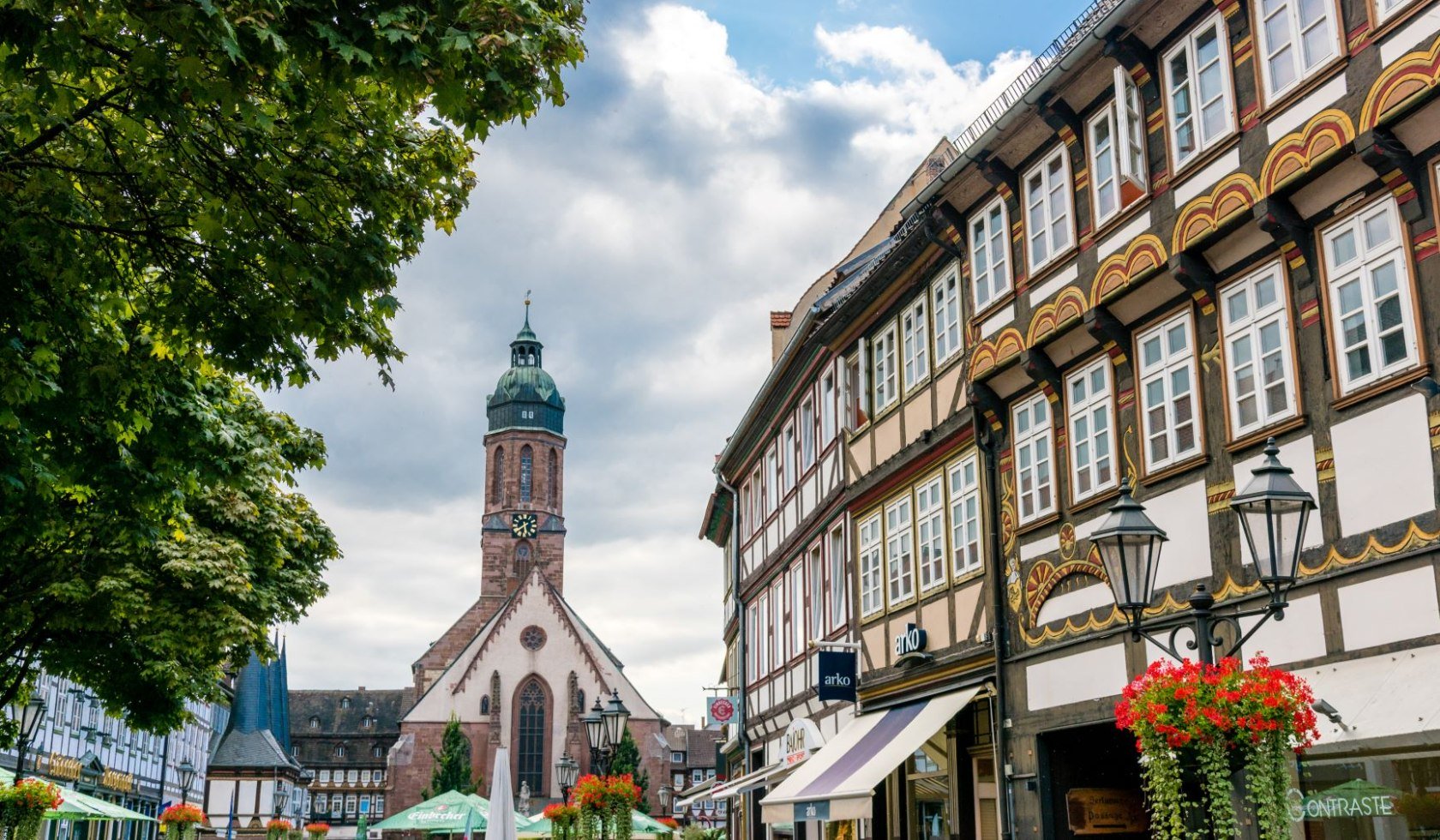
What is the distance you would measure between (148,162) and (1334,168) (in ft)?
27.9

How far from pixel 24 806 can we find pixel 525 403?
8765 cm

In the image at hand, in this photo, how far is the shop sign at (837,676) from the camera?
21672 mm

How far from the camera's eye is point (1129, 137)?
13.9 metres

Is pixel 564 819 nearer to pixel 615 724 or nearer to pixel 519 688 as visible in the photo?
pixel 615 724

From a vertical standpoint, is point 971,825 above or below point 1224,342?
below

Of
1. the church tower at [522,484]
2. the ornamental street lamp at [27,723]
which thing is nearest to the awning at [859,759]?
the ornamental street lamp at [27,723]

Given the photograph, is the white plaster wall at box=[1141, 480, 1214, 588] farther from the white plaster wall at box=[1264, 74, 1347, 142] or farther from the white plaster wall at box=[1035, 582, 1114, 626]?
the white plaster wall at box=[1264, 74, 1347, 142]

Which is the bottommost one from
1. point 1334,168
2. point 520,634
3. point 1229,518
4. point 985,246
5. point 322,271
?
point 1229,518

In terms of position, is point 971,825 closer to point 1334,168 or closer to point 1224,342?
point 1224,342

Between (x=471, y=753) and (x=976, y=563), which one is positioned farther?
(x=471, y=753)

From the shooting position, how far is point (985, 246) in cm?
1739

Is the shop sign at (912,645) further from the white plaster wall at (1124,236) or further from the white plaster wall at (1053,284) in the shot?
the white plaster wall at (1124,236)

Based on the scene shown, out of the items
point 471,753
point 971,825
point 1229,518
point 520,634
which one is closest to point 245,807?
point 471,753

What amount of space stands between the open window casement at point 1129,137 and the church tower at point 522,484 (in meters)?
86.7
